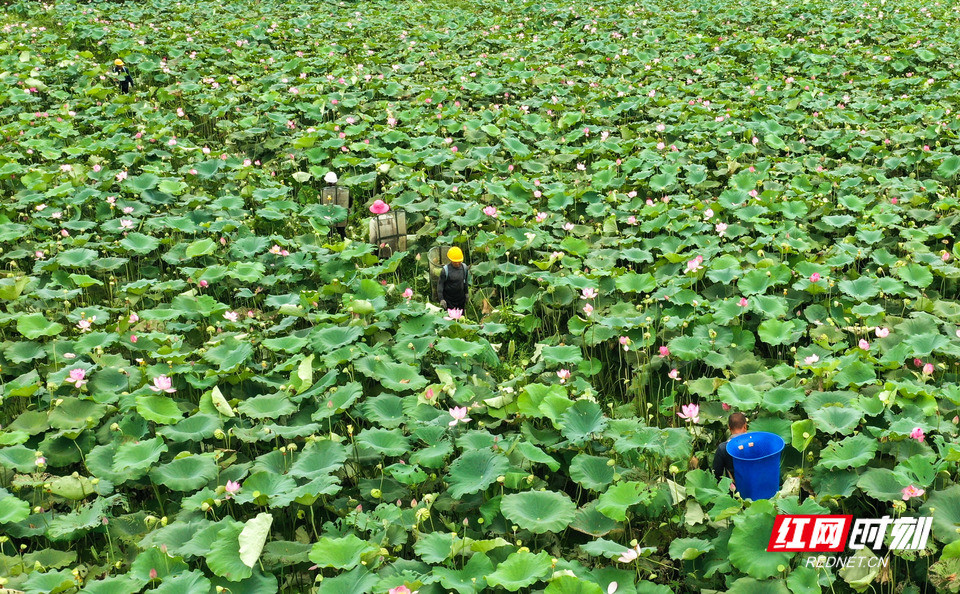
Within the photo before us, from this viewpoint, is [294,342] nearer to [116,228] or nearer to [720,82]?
[116,228]

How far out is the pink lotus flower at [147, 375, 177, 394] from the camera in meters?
3.91

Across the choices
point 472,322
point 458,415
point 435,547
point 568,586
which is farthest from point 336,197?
point 568,586

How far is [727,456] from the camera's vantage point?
339cm

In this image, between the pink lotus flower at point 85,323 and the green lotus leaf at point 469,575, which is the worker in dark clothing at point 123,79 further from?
the green lotus leaf at point 469,575

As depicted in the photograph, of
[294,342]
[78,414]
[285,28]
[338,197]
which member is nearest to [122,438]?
[78,414]

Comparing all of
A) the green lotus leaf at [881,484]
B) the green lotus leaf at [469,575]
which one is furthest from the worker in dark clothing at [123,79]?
the green lotus leaf at [881,484]

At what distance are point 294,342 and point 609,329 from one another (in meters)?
1.92

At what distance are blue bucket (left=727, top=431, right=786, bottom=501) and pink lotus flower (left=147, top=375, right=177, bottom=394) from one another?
9.14 feet

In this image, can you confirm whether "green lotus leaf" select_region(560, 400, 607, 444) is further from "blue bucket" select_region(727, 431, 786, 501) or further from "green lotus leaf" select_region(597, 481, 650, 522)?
"blue bucket" select_region(727, 431, 786, 501)

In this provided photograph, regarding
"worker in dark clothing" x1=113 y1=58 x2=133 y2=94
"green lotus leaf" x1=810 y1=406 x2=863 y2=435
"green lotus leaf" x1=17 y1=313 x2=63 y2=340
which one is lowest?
"green lotus leaf" x1=17 y1=313 x2=63 y2=340

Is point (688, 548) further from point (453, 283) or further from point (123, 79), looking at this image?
point (123, 79)

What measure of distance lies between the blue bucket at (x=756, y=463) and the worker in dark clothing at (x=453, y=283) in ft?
7.50

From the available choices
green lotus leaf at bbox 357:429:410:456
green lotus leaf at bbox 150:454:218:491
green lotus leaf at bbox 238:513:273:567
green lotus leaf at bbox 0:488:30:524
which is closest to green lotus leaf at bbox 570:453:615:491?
green lotus leaf at bbox 357:429:410:456

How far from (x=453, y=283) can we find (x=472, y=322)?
30 centimetres
